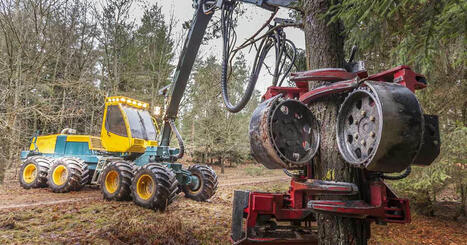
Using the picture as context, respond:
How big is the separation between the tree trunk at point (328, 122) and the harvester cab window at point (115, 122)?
671 centimetres

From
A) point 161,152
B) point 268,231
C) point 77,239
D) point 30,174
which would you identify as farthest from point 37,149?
point 268,231

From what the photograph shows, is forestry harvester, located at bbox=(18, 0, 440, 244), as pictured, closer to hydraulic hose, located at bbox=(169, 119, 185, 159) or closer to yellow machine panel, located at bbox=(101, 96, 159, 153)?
hydraulic hose, located at bbox=(169, 119, 185, 159)

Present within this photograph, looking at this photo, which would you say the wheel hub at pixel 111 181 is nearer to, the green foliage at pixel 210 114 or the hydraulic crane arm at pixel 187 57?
the hydraulic crane arm at pixel 187 57

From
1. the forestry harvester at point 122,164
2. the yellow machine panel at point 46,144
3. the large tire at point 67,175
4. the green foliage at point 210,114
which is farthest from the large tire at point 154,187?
the green foliage at point 210,114

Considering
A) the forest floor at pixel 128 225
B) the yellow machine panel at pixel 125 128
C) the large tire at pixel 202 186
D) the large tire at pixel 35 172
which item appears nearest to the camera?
the forest floor at pixel 128 225

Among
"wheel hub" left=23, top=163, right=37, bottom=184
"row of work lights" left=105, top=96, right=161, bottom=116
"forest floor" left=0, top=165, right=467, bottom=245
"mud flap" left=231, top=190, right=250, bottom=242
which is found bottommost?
"forest floor" left=0, top=165, right=467, bottom=245

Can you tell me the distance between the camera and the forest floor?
3.87m

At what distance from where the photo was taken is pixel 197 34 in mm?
6473

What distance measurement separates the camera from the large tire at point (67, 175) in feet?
25.3

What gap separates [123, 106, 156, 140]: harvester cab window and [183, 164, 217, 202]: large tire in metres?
1.90

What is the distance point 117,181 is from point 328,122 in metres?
6.38

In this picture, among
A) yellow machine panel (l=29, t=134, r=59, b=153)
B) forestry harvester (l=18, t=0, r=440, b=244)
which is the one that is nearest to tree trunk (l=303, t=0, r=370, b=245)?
forestry harvester (l=18, t=0, r=440, b=244)

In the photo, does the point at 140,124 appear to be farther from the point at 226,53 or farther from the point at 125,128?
the point at 226,53

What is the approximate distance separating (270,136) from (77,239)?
151 inches
